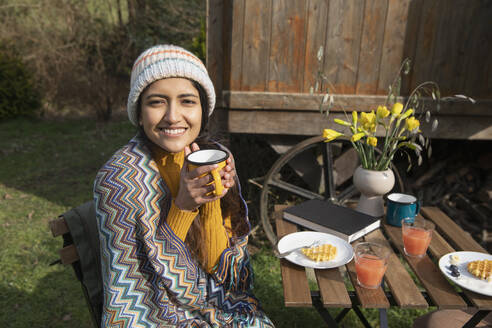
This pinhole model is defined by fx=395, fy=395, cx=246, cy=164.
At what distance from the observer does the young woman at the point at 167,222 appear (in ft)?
5.12

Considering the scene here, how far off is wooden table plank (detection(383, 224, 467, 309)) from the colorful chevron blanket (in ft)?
2.61

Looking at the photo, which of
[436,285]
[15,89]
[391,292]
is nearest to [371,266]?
[391,292]

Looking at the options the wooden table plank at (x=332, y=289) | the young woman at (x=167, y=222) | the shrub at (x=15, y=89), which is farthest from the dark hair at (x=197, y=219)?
the shrub at (x=15, y=89)

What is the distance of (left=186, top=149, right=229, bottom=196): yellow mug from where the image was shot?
4.80 feet

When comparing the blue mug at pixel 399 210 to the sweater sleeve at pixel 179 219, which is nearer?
the sweater sleeve at pixel 179 219

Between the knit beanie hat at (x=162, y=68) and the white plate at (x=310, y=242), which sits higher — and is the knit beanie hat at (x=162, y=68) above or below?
above

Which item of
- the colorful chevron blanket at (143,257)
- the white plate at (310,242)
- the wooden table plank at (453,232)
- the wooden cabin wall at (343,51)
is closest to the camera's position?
the colorful chevron blanket at (143,257)

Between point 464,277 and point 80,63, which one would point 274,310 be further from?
point 80,63

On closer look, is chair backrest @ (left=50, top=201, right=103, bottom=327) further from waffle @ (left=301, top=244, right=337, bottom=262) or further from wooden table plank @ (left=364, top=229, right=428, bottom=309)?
wooden table plank @ (left=364, top=229, right=428, bottom=309)

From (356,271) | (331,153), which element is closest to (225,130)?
(331,153)

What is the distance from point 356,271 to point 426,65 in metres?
2.31

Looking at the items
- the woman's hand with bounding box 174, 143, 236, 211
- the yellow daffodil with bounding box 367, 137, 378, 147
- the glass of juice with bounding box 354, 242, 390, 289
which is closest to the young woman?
the woman's hand with bounding box 174, 143, 236, 211

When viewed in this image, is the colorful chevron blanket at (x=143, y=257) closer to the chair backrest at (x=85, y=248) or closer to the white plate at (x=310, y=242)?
the chair backrest at (x=85, y=248)

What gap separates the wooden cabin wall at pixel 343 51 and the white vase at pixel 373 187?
1135 mm
